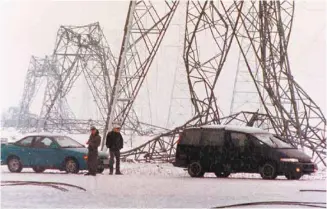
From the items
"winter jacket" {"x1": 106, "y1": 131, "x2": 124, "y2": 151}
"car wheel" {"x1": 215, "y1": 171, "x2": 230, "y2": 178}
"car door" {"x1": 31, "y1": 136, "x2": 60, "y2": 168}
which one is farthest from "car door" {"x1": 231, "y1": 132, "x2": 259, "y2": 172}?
"car door" {"x1": 31, "y1": 136, "x2": 60, "y2": 168}

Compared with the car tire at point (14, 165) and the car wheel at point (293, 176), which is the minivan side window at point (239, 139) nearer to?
the car wheel at point (293, 176)

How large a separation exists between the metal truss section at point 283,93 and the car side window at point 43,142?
6.67 meters

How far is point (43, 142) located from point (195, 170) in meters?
4.84

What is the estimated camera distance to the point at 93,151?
2133 centimetres

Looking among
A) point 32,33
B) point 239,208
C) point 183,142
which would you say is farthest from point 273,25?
point 239,208

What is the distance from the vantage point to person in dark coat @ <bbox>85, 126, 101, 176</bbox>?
21.2 m

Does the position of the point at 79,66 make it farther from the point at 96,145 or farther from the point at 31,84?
the point at 96,145

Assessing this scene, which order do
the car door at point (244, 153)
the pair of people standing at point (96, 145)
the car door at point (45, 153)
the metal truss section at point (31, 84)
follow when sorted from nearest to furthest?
the car door at point (244, 153) → the pair of people standing at point (96, 145) → the car door at point (45, 153) → the metal truss section at point (31, 84)

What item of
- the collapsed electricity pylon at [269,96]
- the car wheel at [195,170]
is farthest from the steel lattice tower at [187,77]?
the car wheel at [195,170]

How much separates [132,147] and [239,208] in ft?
39.8

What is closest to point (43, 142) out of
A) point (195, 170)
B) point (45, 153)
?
→ point (45, 153)

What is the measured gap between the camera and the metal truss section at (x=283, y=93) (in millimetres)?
23672

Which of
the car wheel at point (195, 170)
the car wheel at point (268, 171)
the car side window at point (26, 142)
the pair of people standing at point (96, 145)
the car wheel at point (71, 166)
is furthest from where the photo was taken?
the car side window at point (26, 142)

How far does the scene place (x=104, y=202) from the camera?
15836mm
